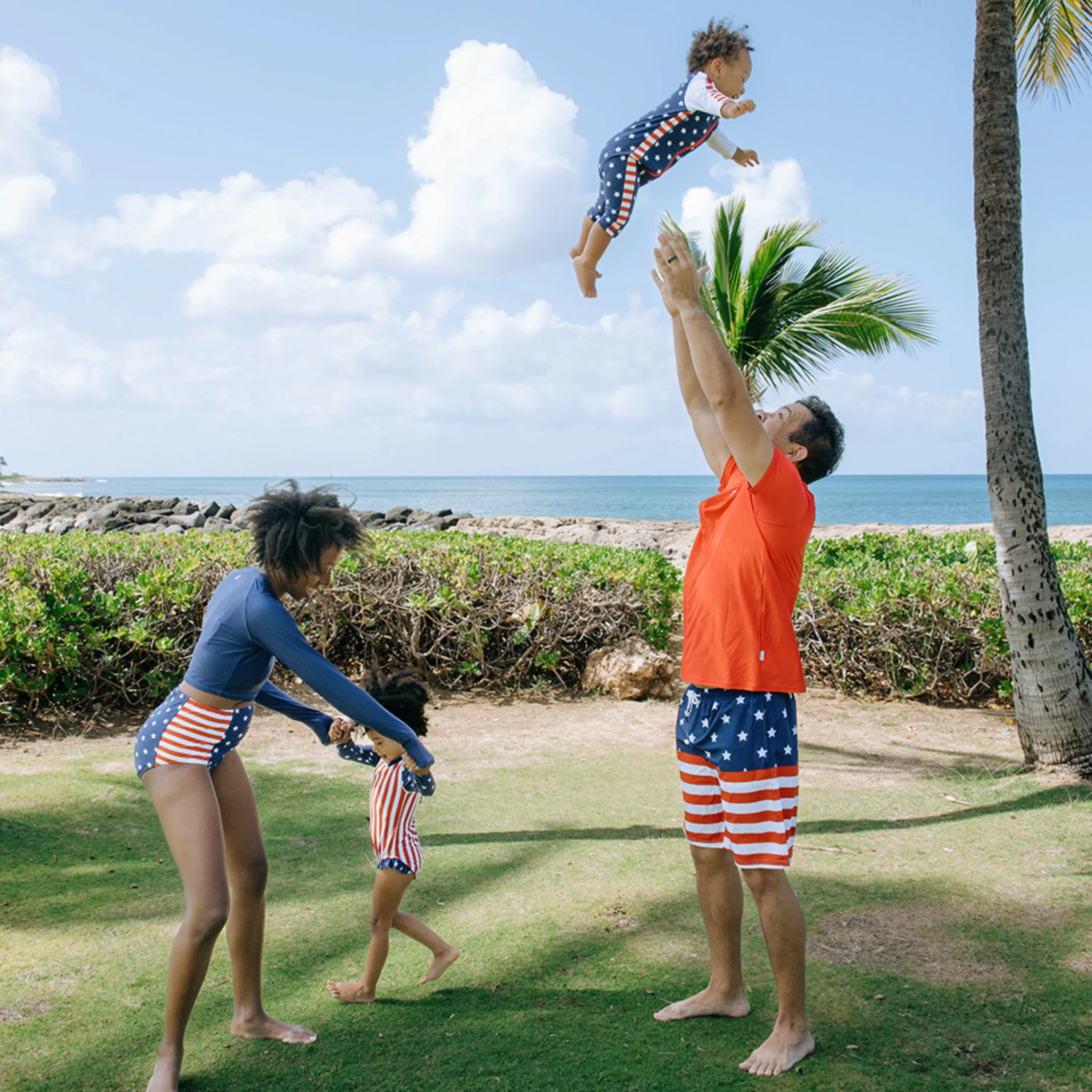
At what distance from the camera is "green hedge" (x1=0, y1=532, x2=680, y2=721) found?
6891 millimetres

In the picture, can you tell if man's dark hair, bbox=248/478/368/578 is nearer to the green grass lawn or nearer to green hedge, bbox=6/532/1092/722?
the green grass lawn

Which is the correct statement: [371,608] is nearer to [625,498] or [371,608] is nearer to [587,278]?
[587,278]

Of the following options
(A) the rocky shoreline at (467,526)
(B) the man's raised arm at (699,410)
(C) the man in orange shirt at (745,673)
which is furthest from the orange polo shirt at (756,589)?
(A) the rocky shoreline at (467,526)

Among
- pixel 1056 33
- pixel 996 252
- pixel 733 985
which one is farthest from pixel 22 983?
pixel 1056 33

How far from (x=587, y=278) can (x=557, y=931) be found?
257 cm

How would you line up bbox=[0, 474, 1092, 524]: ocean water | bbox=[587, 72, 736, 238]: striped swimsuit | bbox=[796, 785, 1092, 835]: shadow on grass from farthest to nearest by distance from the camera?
bbox=[0, 474, 1092, 524]: ocean water
bbox=[796, 785, 1092, 835]: shadow on grass
bbox=[587, 72, 736, 238]: striped swimsuit

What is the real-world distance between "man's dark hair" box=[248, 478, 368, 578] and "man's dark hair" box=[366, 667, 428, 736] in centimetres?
66

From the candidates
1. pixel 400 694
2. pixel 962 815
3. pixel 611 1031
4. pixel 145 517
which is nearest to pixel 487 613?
pixel 962 815

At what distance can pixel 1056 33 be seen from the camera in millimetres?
8148

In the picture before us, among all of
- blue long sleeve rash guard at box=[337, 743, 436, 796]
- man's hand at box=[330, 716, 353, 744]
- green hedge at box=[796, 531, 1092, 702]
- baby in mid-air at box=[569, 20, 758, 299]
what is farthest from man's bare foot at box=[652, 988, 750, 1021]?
green hedge at box=[796, 531, 1092, 702]

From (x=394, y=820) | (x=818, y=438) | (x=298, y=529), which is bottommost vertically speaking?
(x=394, y=820)

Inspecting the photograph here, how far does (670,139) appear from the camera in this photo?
3.38 metres

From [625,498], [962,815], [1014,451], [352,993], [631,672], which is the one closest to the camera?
[352,993]

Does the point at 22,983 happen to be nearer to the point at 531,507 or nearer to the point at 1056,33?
the point at 1056,33
